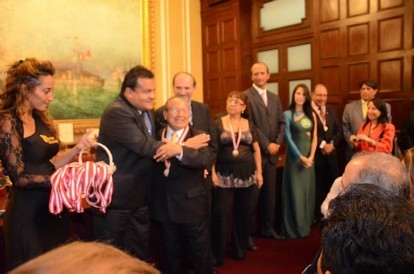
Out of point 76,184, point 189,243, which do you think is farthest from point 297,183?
point 76,184

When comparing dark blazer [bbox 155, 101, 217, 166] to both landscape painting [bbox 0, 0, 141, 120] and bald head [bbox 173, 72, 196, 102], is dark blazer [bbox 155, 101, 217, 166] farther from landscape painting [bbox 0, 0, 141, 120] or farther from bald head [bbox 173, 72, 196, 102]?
landscape painting [bbox 0, 0, 141, 120]

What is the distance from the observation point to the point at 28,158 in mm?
2016

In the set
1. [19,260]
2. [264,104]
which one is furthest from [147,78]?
[264,104]

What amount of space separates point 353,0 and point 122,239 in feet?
14.9

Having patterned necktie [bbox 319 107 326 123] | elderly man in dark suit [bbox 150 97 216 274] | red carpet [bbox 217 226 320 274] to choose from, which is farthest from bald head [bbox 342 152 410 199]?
patterned necktie [bbox 319 107 326 123]

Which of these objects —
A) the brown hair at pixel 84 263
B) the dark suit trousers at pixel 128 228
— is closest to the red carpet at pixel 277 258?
the dark suit trousers at pixel 128 228

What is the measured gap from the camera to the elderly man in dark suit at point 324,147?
14.8 ft

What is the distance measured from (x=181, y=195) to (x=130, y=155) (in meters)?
0.46

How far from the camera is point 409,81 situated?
15.9 ft

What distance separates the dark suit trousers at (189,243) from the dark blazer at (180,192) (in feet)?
0.22

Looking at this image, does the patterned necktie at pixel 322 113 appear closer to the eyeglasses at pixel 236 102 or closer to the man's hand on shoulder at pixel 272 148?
the man's hand on shoulder at pixel 272 148

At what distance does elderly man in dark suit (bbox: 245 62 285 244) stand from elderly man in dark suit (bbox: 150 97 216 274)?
4.45 ft

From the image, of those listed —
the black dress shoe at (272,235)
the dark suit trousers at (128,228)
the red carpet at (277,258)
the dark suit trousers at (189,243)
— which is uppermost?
the dark suit trousers at (128,228)

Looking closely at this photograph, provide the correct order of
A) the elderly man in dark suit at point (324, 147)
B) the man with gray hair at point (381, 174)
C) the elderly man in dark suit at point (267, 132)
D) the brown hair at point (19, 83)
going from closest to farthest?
the man with gray hair at point (381, 174) < the brown hair at point (19, 83) < the elderly man in dark suit at point (267, 132) < the elderly man in dark suit at point (324, 147)
